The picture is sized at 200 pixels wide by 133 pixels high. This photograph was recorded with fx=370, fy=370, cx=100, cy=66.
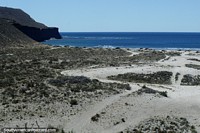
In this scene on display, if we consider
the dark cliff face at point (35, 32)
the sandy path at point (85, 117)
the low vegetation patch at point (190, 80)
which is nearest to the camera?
the sandy path at point (85, 117)

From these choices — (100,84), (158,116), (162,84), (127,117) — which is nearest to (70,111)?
(127,117)

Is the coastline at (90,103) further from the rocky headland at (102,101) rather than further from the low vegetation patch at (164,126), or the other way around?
the low vegetation patch at (164,126)

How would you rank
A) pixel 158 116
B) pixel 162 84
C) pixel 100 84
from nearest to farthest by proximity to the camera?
1. pixel 158 116
2. pixel 100 84
3. pixel 162 84

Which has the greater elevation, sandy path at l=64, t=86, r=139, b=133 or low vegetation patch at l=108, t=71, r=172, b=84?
low vegetation patch at l=108, t=71, r=172, b=84

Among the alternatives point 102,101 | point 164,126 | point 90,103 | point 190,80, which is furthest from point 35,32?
point 164,126

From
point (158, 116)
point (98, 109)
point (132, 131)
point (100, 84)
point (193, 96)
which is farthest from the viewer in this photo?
point (100, 84)

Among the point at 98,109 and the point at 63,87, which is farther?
the point at 63,87

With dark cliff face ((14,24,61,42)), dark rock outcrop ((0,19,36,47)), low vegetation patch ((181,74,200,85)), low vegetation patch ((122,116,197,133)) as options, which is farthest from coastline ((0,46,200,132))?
dark cliff face ((14,24,61,42))

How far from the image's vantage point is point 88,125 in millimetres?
31672

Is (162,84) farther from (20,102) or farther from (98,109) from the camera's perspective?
(20,102)

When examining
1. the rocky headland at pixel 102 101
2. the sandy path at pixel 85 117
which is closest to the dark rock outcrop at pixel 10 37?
the rocky headland at pixel 102 101

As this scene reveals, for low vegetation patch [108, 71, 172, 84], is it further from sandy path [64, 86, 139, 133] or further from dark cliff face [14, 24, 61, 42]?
dark cliff face [14, 24, 61, 42]

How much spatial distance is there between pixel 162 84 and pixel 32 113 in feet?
73.6

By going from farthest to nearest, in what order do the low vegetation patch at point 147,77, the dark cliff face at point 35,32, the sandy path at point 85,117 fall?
the dark cliff face at point 35,32
the low vegetation patch at point 147,77
the sandy path at point 85,117
